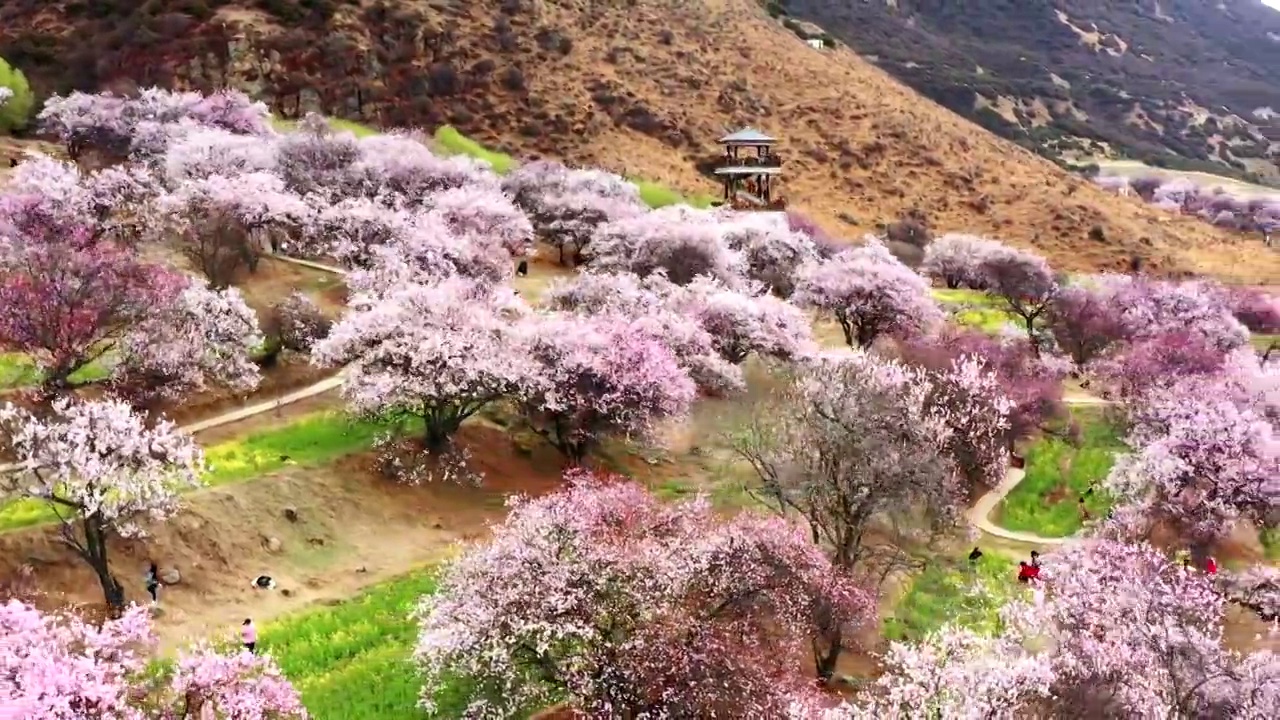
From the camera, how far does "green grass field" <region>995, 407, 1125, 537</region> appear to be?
104 ft

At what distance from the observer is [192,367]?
29688 mm

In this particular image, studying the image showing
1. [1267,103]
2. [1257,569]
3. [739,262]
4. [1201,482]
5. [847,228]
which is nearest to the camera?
[1257,569]

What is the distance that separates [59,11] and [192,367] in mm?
63580

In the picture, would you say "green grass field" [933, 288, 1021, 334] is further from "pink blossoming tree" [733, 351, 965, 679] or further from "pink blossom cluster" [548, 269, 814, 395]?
"pink blossoming tree" [733, 351, 965, 679]

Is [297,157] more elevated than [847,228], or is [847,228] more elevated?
[297,157]

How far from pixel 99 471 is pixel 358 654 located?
652cm

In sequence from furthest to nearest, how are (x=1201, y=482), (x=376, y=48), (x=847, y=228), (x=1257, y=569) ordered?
(x=376, y=48) → (x=847, y=228) → (x=1201, y=482) → (x=1257, y=569)

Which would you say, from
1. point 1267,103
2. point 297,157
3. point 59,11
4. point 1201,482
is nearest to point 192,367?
point 297,157

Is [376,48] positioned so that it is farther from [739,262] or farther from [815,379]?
[815,379]

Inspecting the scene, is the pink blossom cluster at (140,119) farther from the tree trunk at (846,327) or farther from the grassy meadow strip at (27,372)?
the tree trunk at (846,327)

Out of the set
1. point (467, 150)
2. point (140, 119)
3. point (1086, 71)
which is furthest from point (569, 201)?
point (1086, 71)

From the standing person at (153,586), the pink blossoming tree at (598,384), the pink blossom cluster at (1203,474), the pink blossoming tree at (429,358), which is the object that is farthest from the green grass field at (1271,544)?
the standing person at (153,586)

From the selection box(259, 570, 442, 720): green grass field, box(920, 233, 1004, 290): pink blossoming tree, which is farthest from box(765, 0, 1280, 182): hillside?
box(259, 570, 442, 720): green grass field

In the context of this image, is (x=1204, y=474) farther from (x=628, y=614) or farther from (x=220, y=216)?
(x=220, y=216)
